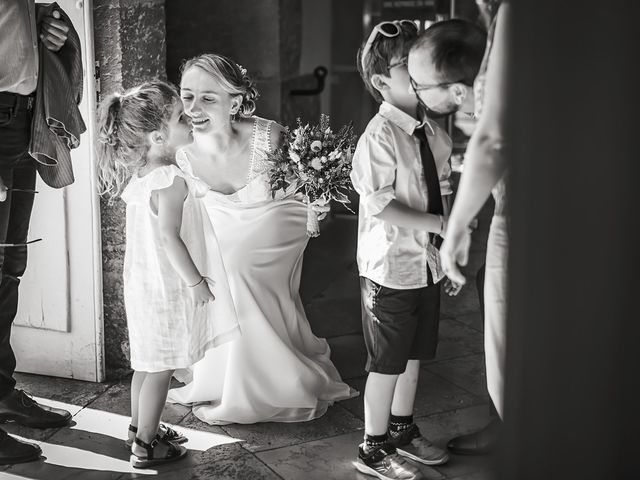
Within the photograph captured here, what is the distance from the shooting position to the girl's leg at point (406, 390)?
→ 3430 millimetres

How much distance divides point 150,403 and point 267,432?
24.0 inches

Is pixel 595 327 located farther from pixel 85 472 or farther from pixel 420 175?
pixel 85 472

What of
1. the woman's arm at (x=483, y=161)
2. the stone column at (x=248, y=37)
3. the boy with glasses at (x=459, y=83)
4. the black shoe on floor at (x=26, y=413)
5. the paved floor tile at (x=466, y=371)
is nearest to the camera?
the woman's arm at (x=483, y=161)

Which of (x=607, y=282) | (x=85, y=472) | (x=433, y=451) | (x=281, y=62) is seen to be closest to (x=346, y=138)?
(x=433, y=451)

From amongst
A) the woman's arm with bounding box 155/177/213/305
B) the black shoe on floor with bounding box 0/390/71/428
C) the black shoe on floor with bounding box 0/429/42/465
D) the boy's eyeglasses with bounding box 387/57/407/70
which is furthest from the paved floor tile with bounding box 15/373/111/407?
the boy's eyeglasses with bounding box 387/57/407/70

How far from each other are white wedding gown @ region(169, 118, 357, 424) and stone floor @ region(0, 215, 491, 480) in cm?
8

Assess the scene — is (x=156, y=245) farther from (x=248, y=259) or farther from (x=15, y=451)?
(x=15, y=451)

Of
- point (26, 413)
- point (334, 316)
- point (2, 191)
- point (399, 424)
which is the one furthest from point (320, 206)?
point (334, 316)

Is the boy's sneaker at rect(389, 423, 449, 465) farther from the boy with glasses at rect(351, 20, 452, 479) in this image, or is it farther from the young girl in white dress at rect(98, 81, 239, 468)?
the young girl in white dress at rect(98, 81, 239, 468)

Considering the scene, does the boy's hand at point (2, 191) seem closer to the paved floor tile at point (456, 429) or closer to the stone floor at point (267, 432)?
the stone floor at point (267, 432)

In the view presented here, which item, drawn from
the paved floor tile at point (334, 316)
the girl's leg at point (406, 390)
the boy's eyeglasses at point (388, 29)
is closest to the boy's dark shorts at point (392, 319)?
the girl's leg at point (406, 390)

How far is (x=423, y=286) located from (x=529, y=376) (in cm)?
201

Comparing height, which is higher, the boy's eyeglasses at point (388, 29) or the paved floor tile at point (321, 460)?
the boy's eyeglasses at point (388, 29)

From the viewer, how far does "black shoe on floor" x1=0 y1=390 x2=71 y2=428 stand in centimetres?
383
